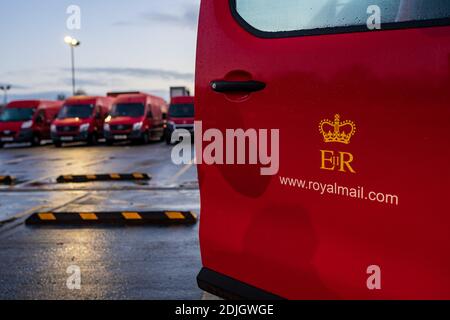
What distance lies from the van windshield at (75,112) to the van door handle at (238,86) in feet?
88.9

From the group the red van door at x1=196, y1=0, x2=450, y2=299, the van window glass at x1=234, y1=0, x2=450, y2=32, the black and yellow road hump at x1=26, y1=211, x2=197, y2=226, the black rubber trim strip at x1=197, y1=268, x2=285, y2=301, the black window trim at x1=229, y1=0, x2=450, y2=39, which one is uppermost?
the van window glass at x1=234, y1=0, x2=450, y2=32

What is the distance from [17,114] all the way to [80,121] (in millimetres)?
3237

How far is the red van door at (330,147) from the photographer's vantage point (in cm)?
203

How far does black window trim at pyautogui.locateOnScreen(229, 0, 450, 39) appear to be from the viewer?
6.70ft

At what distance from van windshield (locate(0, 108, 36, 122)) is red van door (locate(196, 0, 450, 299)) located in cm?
2788

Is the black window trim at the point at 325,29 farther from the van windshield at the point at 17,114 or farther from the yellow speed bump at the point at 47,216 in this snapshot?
the van windshield at the point at 17,114

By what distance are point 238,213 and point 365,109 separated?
72 centimetres

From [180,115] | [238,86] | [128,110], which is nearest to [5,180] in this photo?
[238,86]

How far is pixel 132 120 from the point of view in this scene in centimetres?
2783

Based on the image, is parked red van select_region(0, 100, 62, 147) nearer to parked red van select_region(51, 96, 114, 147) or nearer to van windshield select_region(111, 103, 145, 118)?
parked red van select_region(51, 96, 114, 147)

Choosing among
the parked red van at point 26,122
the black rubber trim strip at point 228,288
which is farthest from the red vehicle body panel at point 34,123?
the black rubber trim strip at point 228,288

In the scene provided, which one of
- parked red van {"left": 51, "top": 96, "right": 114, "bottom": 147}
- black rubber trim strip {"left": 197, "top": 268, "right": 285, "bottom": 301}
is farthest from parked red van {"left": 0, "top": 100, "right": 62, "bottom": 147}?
black rubber trim strip {"left": 197, "top": 268, "right": 285, "bottom": 301}
